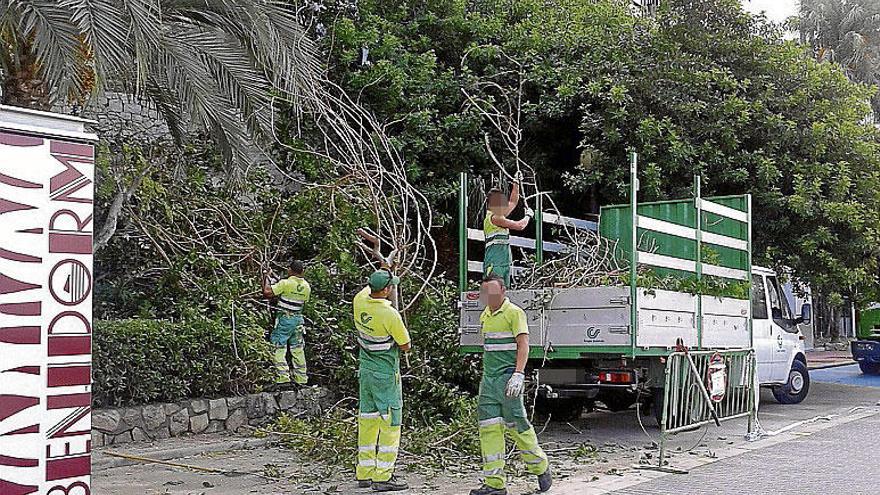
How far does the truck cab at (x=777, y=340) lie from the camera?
13.8 metres

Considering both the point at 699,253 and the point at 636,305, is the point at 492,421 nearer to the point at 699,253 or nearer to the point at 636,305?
the point at 636,305

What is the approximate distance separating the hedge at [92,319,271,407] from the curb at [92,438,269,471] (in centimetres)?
72

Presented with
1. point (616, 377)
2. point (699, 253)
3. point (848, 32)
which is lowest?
point (616, 377)

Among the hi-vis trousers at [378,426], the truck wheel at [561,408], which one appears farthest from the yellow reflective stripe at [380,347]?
the truck wheel at [561,408]

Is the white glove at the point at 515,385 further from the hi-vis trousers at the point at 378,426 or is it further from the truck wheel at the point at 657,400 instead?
the truck wheel at the point at 657,400

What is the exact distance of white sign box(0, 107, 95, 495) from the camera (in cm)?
445

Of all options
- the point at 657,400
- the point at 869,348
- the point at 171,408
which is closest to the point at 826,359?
the point at 869,348

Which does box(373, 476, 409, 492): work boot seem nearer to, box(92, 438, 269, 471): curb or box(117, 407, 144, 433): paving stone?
box(92, 438, 269, 471): curb

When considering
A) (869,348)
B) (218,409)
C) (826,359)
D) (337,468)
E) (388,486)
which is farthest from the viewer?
(826,359)

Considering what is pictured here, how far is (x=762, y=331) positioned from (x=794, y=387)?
2.10 m

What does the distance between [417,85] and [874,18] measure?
29.2 metres

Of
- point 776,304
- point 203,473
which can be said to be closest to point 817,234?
point 776,304

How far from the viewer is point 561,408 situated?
41.3ft

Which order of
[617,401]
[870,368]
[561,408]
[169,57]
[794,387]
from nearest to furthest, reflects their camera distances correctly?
1. [169,57]
2. [561,408]
3. [617,401]
4. [794,387]
5. [870,368]
